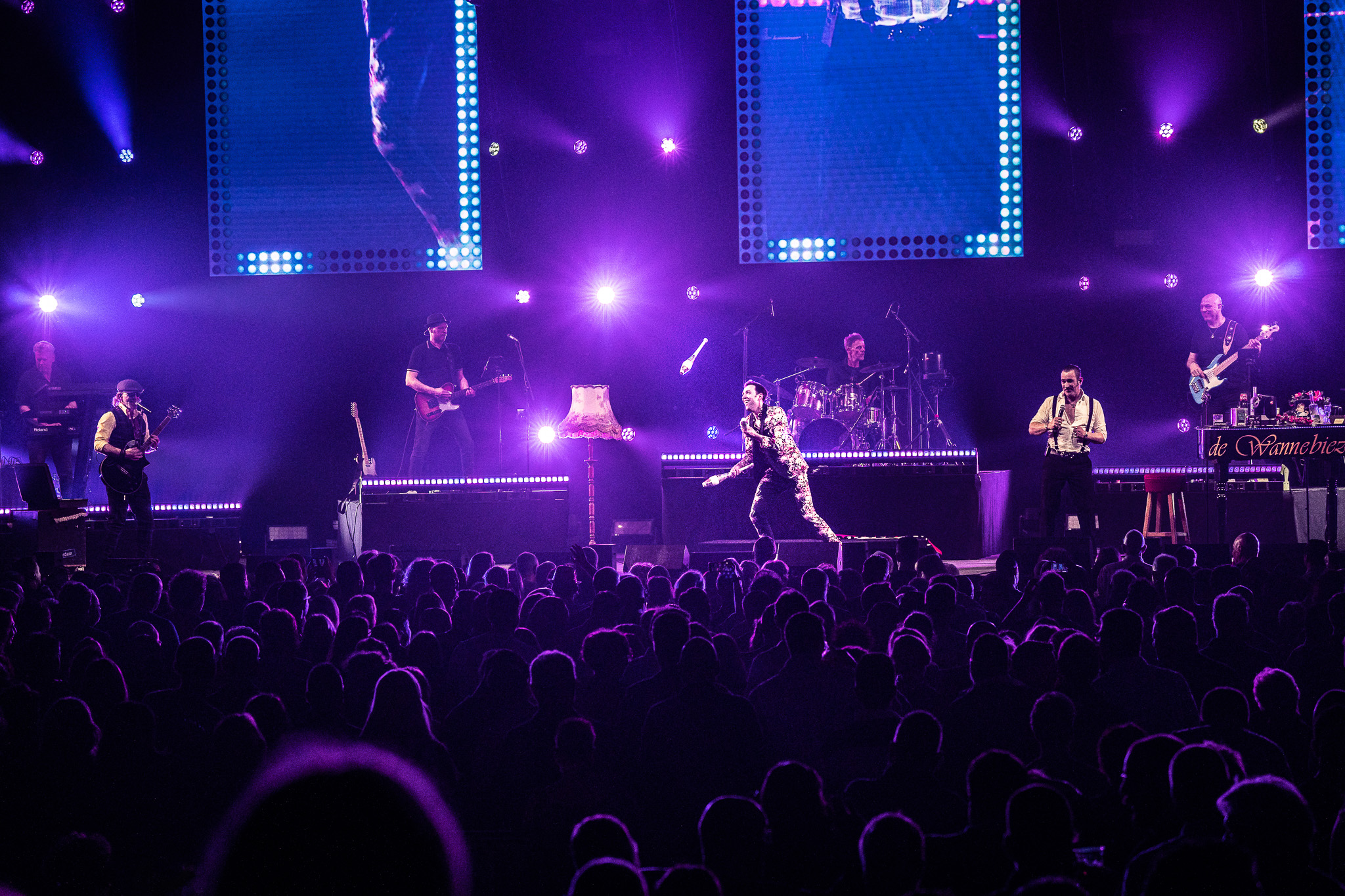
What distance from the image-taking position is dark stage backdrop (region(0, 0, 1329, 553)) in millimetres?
12383

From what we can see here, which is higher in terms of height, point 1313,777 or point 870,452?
point 870,452

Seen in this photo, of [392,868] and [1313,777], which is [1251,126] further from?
[392,868]

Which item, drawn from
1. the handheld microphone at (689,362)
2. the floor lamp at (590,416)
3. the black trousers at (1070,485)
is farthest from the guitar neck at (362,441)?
the black trousers at (1070,485)

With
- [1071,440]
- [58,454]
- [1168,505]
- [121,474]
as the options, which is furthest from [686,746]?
[58,454]

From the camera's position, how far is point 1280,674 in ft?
12.3

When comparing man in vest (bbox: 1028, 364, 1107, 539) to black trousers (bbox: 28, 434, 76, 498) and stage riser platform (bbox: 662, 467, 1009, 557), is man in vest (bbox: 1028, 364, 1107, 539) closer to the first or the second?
stage riser platform (bbox: 662, 467, 1009, 557)

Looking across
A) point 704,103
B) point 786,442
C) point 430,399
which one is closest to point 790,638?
point 786,442

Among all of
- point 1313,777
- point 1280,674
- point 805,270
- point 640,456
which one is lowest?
point 1313,777

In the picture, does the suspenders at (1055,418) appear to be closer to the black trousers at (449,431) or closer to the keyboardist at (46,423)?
the black trousers at (449,431)

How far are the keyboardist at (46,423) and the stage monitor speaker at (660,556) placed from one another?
7393 mm

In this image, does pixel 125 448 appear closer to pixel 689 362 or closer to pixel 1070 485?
pixel 689 362

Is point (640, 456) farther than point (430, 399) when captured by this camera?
Yes

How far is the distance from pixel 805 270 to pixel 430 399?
483 centimetres

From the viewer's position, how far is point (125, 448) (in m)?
10.1
